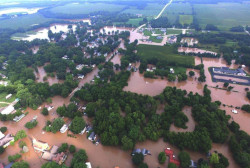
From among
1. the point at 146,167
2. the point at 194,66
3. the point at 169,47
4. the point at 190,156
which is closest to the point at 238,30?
the point at 169,47

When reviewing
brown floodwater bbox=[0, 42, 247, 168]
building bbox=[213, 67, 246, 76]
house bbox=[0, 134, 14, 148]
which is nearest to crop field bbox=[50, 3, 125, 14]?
building bbox=[213, 67, 246, 76]

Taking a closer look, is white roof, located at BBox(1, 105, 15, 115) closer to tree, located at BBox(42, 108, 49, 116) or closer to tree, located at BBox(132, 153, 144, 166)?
tree, located at BBox(42, 108, 49, 116)

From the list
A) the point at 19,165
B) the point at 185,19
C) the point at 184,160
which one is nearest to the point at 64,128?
the point at 19,165

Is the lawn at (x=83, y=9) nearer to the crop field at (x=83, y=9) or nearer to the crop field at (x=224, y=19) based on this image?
the crop field at (x=83, y=9)

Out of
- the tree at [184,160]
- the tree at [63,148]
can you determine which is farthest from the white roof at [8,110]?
the tree at [184,160]

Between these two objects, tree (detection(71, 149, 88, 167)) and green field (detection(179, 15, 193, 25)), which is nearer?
tree (detection(71, 149, 88, 167))
